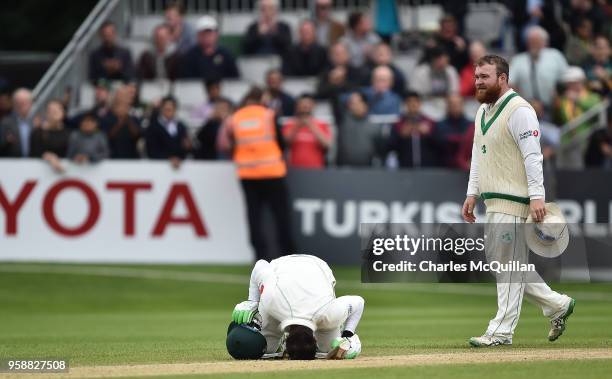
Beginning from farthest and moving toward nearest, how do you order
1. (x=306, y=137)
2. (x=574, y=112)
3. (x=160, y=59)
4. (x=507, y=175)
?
(x=160, y=59), (x=574, y=112), (x=306, y=137), (x=507, y=175)

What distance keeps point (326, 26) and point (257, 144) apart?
5.26m

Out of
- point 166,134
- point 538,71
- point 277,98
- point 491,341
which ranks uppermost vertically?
point 538,71

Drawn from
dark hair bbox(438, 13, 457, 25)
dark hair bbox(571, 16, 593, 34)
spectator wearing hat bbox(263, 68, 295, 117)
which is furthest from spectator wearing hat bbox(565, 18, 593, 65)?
spectator wearing hat bbox(263, 68, 295, 117)

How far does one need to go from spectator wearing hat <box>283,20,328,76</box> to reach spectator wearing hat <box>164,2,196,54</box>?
192 centimetres

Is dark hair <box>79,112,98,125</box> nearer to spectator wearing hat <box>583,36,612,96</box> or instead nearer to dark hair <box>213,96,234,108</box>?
dark hair <box>213,96,234,108</box>

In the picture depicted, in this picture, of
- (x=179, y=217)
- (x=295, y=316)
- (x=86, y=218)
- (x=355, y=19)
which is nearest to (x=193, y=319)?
(x=179, y=217)

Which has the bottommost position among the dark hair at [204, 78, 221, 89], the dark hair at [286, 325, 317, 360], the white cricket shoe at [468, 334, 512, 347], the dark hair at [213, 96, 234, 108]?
the white cricket shoe at [468, 334, 512, 347]

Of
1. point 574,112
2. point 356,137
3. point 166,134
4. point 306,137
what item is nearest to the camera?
point 306,137

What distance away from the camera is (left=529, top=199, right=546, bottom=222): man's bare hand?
12.0 metres

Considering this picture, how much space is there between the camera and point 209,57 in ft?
83.1

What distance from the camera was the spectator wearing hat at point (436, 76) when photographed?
23797mm

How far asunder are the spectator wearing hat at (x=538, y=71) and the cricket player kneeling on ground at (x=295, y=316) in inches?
476

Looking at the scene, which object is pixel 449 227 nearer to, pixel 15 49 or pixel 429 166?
pixel 429 166

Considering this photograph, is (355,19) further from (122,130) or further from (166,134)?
(122,130)
